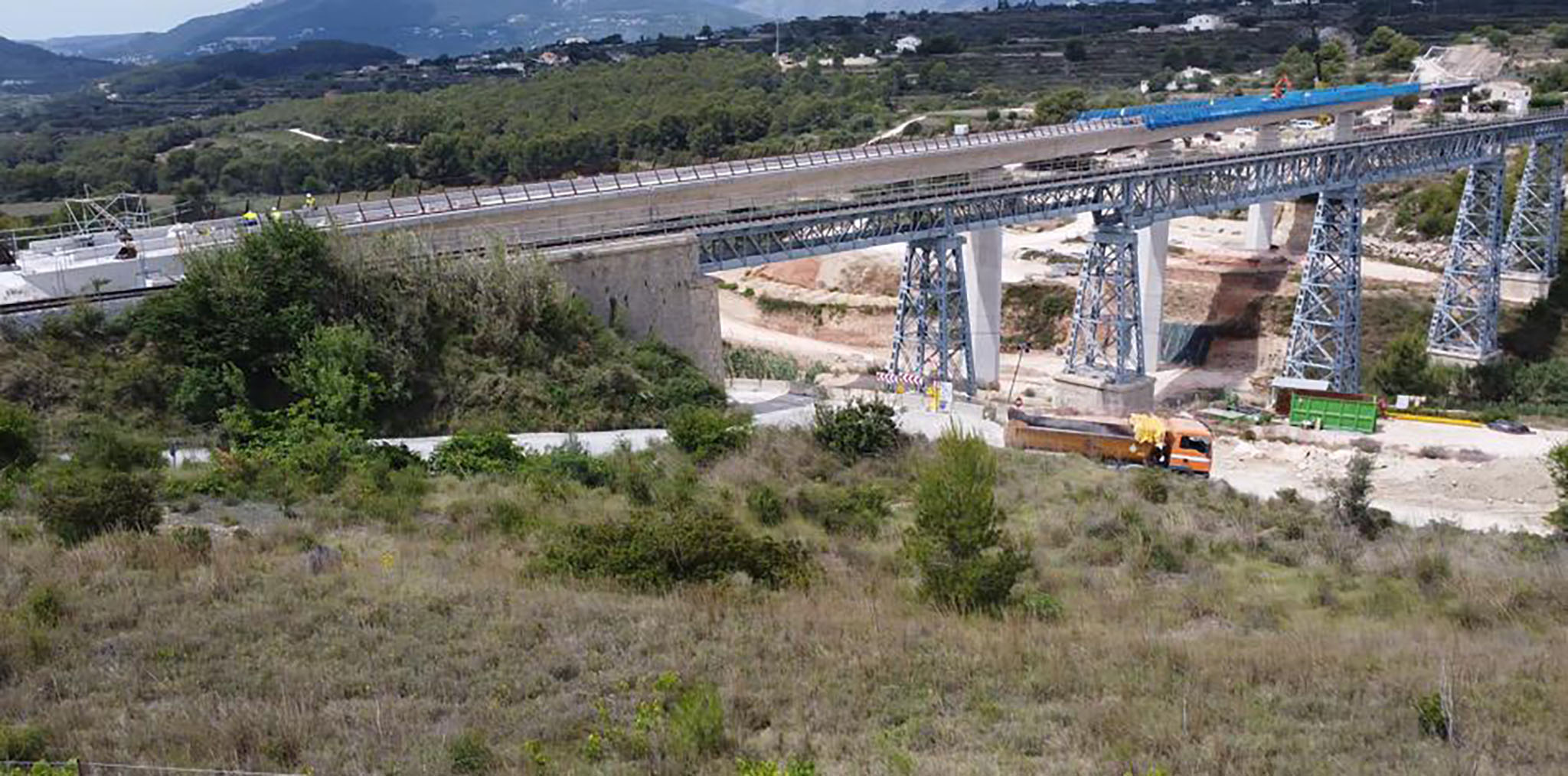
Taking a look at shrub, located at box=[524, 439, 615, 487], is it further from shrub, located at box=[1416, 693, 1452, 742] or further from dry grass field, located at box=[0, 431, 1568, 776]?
shrub, located at box=[1416, 693, 1452, 742]

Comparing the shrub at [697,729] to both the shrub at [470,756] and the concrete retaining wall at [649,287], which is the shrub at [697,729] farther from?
the concrete retaining wall at [649,287]

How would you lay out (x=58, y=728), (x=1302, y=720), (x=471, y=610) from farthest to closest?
1. (x=471, y=610)
2. (x=1302, y=720)
3. (x=58, y=728)

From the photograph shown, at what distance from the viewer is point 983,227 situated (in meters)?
34.9

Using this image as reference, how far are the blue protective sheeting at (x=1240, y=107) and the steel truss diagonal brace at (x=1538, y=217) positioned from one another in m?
10.1

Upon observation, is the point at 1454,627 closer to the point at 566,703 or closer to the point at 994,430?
the point at 566,703

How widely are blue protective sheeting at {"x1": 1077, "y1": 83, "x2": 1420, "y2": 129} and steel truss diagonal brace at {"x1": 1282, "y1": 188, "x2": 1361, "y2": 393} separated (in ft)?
39.6

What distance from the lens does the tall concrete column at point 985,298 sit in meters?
43.4

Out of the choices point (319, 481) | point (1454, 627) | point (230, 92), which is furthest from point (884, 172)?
point (230, 92)

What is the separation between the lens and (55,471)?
17.6 meters

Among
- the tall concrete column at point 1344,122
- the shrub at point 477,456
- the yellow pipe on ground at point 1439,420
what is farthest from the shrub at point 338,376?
the tall concrete column at point 1344,122

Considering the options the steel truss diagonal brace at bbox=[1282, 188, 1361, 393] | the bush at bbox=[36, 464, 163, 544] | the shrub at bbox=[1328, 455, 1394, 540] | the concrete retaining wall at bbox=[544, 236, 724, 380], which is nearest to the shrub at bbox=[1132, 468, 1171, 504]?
the shrub at bbox=[1328, 455, 1394, 540]

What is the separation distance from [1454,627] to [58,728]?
1492 centimetres

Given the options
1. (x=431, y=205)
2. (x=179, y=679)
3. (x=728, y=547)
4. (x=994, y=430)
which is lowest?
(x=994, y=430)

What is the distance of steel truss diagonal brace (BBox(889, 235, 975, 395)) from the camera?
1372 inches
